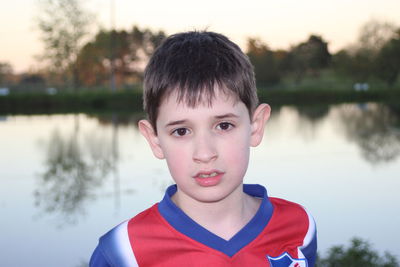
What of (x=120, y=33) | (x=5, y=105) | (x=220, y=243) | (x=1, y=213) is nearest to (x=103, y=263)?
Answer: (x=220, y=243)

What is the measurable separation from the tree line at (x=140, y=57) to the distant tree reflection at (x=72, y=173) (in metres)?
16.6

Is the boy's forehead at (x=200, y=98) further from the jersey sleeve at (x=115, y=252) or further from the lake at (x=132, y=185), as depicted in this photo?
the lake at (x=132, y=185)

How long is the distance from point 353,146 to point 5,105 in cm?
2086

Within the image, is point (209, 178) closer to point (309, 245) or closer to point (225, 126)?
point (225, 126)

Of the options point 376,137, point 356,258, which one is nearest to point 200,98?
point 356,258

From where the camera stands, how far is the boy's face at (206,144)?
1.75m

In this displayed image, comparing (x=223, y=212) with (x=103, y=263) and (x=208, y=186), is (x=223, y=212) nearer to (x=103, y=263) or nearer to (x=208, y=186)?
(x=208, y=186)

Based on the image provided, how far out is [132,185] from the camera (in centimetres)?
810

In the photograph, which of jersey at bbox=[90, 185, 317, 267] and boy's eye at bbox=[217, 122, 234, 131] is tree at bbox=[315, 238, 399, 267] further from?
boy's eye at bbox=[217, 122, 234, 131]

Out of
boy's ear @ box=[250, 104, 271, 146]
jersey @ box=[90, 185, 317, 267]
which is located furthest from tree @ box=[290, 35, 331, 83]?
jersey @ box=[90, 185, 317, 267]

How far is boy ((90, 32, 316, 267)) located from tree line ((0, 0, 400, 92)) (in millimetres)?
27866

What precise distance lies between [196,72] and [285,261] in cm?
80

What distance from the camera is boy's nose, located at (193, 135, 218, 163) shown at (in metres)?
1.72

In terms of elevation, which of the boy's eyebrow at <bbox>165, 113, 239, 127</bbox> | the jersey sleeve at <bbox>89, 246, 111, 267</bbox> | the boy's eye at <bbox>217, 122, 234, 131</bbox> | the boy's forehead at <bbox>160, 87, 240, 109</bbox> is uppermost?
the boy's forehead at <bbox>160, 87, 240, 109</bbox>
